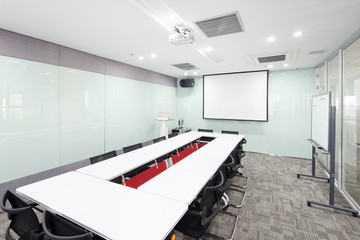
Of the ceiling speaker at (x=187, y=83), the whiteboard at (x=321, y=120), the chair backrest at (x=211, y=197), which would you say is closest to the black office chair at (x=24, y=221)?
the chair backrest at (x=211, y=197)

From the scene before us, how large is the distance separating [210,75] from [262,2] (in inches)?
187

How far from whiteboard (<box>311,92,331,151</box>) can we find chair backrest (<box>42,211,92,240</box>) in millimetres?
3449

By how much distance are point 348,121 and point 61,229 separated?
14.0 ft

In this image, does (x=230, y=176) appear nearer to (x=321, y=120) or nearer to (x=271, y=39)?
A: (x=321, y=120)

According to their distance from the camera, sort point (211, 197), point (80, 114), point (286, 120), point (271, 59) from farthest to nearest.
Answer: point (286, 120), point (271, 59), point (80, 114), point (211, 197)

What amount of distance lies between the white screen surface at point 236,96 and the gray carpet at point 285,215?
2.69 metres

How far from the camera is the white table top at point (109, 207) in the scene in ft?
3.79

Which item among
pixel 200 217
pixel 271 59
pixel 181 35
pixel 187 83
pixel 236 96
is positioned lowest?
pixel 200 217

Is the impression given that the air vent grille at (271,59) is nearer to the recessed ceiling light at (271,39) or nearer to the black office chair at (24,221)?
the recessed ceiling light at (271,39)

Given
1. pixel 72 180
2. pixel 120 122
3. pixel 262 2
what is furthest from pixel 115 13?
pixel 120 122

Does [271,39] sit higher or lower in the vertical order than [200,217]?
higher

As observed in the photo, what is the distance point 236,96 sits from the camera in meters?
6.38

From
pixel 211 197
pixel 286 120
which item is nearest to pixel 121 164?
pixel 211 197

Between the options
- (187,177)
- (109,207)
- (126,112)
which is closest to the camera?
(109,207)
